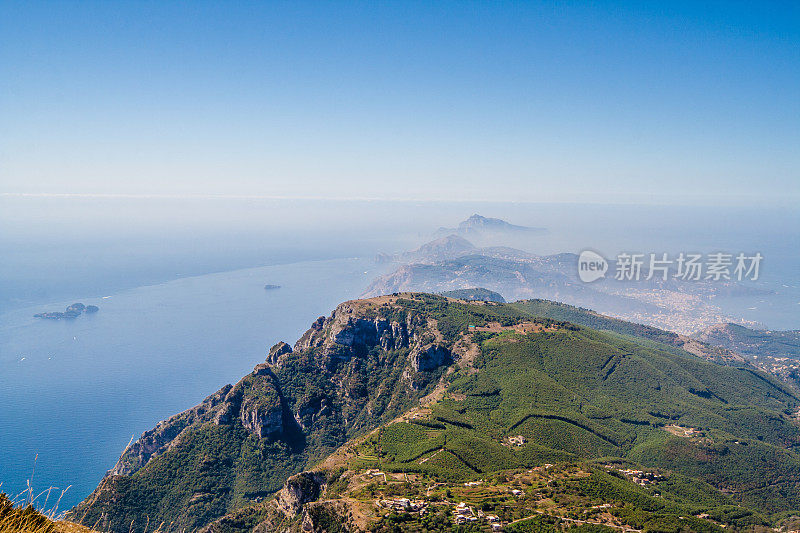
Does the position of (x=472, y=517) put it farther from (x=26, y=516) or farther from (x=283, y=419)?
(x=283, y=419)

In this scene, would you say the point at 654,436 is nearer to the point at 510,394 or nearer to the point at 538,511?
the point at 510,394

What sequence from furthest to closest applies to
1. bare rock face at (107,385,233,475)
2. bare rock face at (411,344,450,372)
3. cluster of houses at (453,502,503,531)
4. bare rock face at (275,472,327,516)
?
1. bare rock face at (411,344,450,372)
2. bare rock face at (107,385,233,475)
3. bare rock face at (275,472,327,516)
4. cluster of houses at (453,502,503,531)

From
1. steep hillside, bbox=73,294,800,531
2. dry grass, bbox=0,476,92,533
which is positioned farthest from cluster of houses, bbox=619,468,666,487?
dry grass, bbox=0,476,92,533

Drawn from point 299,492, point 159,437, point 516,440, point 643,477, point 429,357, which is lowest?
point 159,437

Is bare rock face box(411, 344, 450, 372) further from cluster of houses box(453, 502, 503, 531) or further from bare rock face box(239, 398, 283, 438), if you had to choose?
cluster of houses box(453, 502, 503, 531)

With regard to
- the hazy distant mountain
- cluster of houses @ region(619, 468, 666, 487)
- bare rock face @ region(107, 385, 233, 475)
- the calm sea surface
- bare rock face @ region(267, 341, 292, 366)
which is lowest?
the calm sea surface

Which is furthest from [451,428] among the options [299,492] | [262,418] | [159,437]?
[159,437]

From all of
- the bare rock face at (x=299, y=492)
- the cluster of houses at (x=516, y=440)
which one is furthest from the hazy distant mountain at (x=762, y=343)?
the bare rock face at (x=299, y=492)
